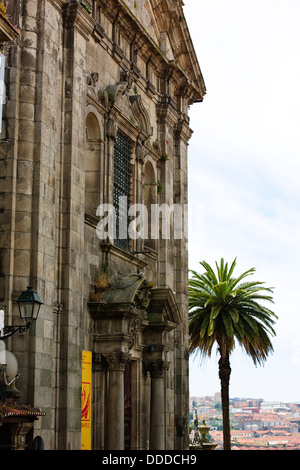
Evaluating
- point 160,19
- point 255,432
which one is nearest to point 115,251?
point 160,19

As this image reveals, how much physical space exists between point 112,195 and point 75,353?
590 centimetres

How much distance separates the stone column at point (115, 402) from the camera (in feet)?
77.9

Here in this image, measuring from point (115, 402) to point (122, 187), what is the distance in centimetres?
703

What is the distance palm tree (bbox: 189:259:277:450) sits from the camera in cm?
4203

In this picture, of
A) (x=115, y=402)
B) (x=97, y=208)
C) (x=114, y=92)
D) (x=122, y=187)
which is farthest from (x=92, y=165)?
(x=115, y=402)

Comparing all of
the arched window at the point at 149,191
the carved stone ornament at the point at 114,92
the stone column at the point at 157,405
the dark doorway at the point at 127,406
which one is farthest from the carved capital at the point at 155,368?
the carved stone ornament at the point at 114,92

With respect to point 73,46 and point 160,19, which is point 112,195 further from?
point 160,19

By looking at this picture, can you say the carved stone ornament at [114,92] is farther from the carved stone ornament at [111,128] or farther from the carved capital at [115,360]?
the carved capital at [115,360]

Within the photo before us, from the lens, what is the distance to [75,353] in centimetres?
2194

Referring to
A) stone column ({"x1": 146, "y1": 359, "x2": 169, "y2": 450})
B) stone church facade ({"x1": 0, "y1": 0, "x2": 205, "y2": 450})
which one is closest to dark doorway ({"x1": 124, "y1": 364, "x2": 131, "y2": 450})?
stone church facade ({"x1": 0, "y1": 0, "x2": 205, "y2": 450})

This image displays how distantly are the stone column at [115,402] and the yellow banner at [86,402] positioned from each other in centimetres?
71

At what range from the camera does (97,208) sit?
25.0 m

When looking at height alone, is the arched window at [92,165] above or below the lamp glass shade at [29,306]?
above

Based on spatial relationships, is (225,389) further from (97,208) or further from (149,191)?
(97,208)
